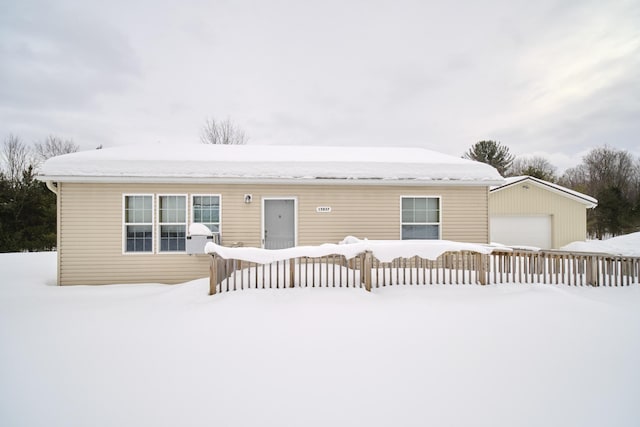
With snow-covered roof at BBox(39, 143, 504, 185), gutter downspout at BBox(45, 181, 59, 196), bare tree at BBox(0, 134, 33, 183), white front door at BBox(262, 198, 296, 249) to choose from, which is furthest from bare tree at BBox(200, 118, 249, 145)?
white front door at BBox(262, 198, 296, 249)

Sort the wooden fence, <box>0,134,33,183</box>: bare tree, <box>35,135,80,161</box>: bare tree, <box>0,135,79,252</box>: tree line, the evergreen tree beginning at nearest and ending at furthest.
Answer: the wooden fence
<box>0,135,79,252</box>: tree line
<box>0,134,33,183</box>: bare tree
<box>35,135,80,161</box>: bare tree
the evergreen tree

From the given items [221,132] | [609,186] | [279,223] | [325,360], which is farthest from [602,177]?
[325,360]

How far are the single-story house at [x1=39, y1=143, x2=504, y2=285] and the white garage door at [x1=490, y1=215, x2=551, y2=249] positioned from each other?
717cm

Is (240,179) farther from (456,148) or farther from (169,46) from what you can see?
(456,148)

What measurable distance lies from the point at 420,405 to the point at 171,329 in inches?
135

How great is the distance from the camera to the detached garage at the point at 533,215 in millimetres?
13844

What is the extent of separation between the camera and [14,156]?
2125 cm

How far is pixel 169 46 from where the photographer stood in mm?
18141

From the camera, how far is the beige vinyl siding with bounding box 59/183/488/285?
7020mm

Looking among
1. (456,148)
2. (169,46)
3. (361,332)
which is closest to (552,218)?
(361,332)

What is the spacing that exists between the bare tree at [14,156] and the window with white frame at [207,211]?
23319 millimetres

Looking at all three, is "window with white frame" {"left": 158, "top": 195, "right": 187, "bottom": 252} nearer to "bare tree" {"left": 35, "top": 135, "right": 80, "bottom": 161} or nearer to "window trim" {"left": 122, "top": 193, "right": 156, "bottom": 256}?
"window trim" {"left": 122, "top": 193, "right": 156, "bottom": 256}

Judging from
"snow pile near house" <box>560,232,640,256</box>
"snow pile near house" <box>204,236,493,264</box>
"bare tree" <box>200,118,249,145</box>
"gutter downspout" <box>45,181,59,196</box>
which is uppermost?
"bare tree" <box>200,118,249,145</box>

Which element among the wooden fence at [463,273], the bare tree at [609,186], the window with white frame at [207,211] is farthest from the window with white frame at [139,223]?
the bare tree at [609,186]
